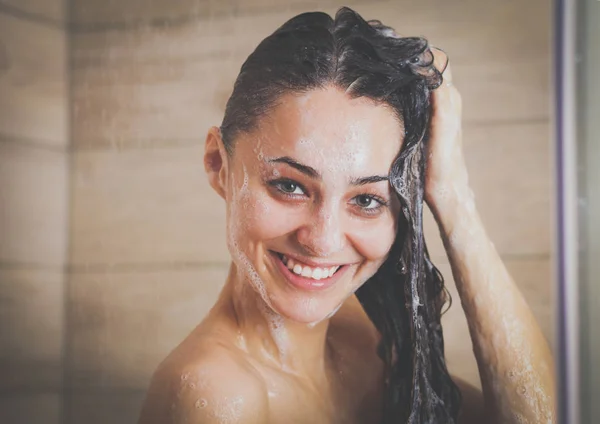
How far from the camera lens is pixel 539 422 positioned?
1.12m

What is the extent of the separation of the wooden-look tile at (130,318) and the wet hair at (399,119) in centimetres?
27

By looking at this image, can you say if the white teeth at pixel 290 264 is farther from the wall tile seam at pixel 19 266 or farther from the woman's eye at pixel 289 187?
the wall tile seam at pixel 19 266

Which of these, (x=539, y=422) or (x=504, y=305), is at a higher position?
(x=504, y=305)

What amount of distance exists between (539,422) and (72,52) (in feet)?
A: 3.32

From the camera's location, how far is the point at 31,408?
1283 mm

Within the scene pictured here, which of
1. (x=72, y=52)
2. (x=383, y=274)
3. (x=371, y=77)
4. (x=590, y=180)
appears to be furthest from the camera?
(x=72, y=52)

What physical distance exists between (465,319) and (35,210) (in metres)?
0.77

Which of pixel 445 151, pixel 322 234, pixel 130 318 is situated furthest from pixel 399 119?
pixel 130 318

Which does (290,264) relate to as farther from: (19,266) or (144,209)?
(19,266)

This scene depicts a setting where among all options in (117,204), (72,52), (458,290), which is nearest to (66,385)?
(117,204)

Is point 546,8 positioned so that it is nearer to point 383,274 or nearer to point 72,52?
point 383,274

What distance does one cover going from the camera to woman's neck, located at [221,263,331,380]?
1.14 metres

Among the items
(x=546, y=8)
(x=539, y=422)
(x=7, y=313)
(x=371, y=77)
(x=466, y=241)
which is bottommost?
(x=539, y=422)

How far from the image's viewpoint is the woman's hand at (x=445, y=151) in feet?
3.69
